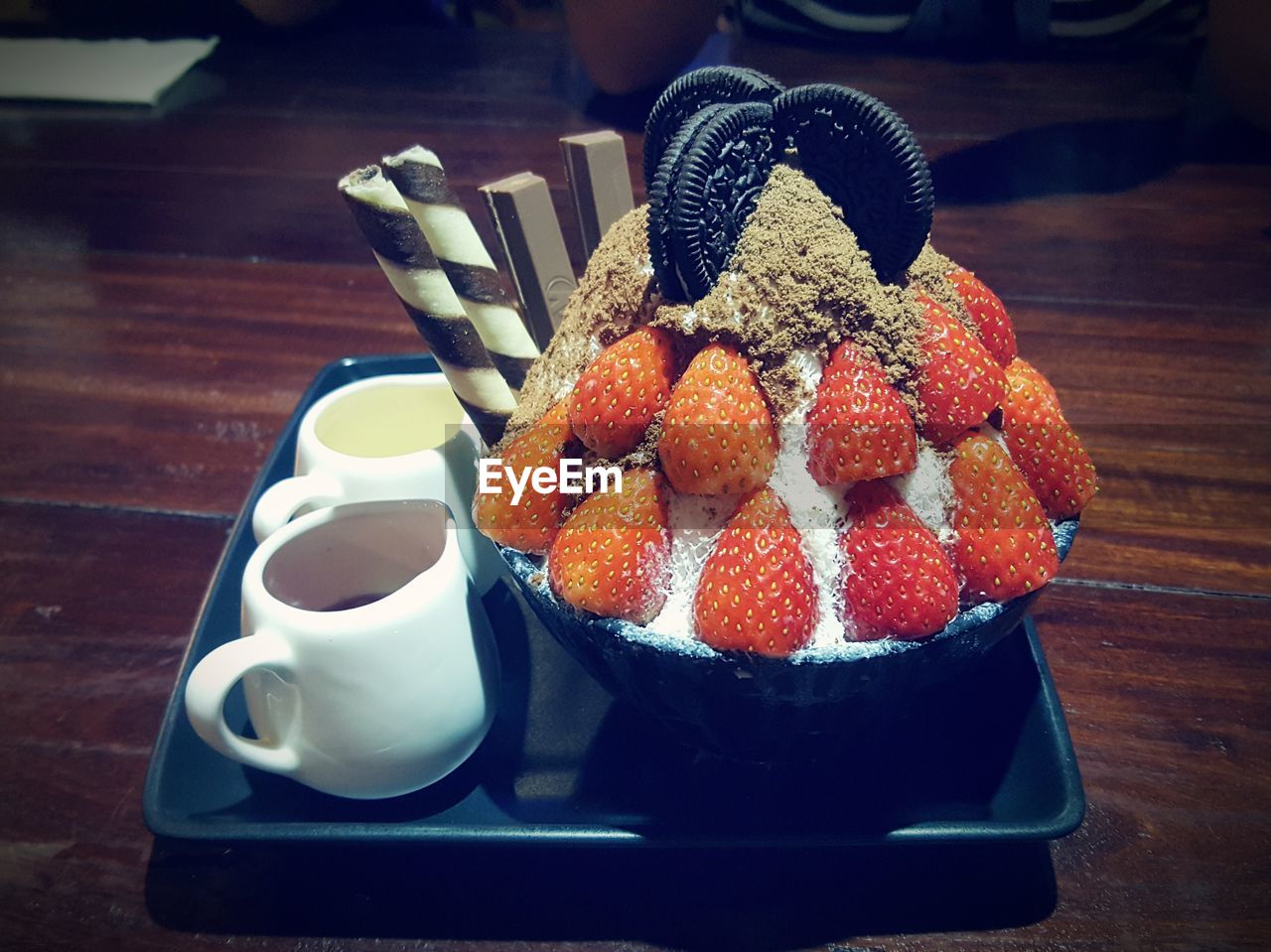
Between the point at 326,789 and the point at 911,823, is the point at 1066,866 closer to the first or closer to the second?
the point at 911,823

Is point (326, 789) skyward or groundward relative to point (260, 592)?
groundward

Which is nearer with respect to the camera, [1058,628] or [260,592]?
[260,592]

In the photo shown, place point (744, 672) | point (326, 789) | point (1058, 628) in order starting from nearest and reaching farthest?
point (744, 672), point (326, 789), point (1058, 628)

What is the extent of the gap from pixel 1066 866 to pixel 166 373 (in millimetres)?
1149

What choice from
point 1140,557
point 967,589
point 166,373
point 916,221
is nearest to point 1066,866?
point 967,589

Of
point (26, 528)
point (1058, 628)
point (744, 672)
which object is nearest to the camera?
point (744, 672)

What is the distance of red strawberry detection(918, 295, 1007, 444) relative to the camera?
62 centimetres

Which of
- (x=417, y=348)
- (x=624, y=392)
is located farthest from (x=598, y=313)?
(x=417, y=348)

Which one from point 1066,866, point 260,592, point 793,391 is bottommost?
point 1066,866

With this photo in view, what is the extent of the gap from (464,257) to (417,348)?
477mm

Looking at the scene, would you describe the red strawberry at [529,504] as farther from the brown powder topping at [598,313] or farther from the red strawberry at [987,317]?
the red strawberry at [987,317]

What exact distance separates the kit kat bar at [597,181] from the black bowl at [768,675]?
37cm

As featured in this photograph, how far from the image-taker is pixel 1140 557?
897 mm

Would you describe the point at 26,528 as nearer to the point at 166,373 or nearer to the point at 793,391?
the point at 166,373
